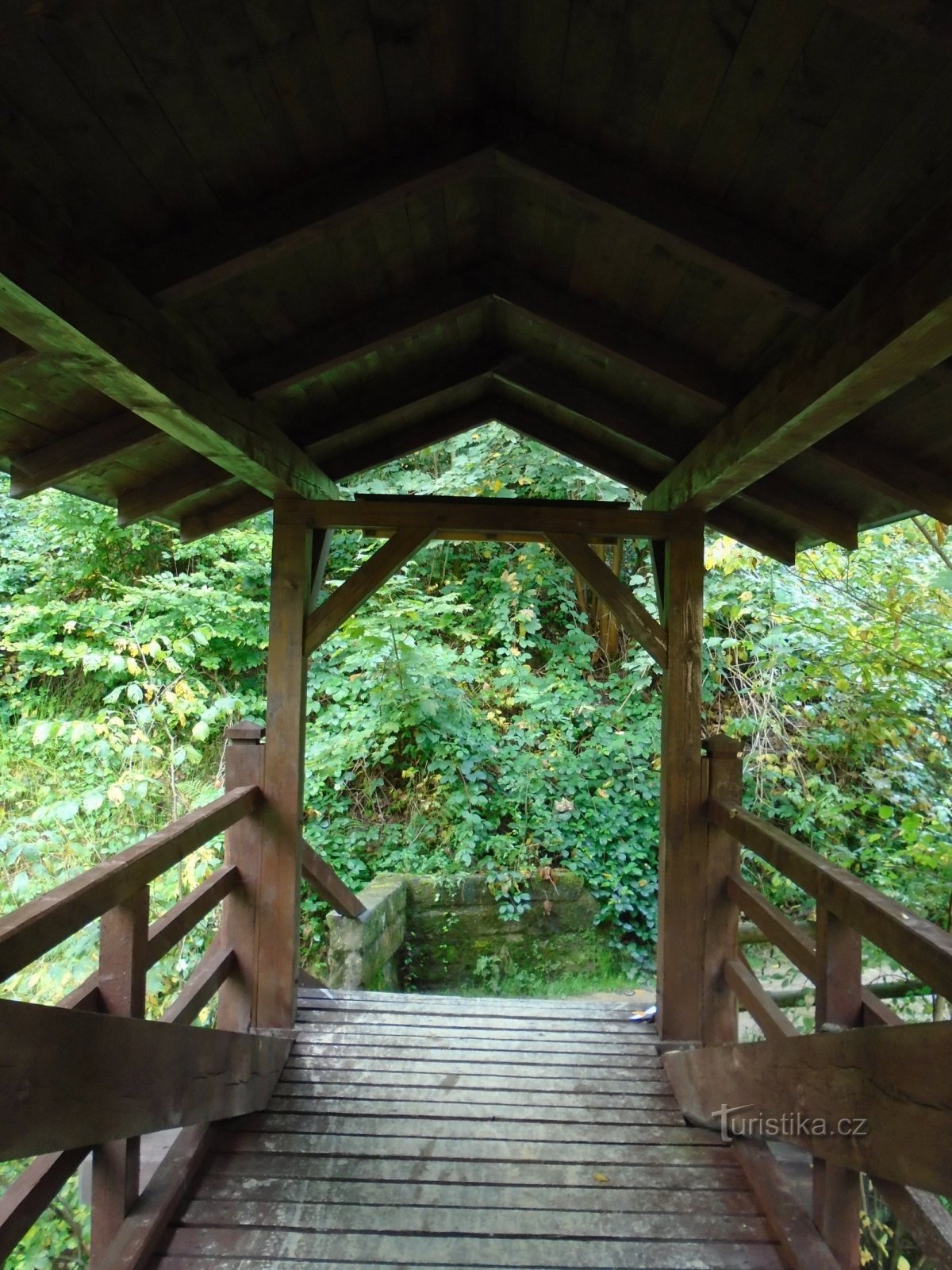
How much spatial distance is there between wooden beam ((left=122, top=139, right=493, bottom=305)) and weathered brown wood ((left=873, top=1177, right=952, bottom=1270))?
239cm

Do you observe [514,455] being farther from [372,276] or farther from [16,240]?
[16,240]

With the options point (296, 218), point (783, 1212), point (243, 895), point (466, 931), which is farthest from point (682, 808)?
point (466, 931)

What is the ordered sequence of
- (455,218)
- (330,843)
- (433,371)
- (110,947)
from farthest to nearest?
(330,843) → (433,371) → (455,218) → (110,947)

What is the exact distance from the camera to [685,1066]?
2.76 metres

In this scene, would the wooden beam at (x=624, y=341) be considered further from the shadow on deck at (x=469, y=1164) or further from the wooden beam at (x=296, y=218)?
the shadow on deck at (x=469, y=1164)

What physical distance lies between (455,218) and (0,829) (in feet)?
18.6

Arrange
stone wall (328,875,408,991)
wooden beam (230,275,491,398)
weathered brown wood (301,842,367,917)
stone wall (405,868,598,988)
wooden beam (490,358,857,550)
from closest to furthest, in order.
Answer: wooden beam (230,275,491,398) → wooden beam (490,358,857,550) → weathered brown wood (301,842,367,917) → stone wall (328,875,408,991) → stone wall (405,868,598,988)

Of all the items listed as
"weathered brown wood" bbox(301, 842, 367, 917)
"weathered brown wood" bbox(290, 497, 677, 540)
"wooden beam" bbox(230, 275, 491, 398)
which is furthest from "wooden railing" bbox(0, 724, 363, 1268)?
"wooden beam" bbox(230, 275, 491, 398)

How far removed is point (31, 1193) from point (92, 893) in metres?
0.59

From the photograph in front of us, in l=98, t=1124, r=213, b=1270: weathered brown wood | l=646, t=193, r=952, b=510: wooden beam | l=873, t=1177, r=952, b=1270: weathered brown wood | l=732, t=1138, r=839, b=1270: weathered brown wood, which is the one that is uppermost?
l=646, t=193, r=952, b=510: wooden beam

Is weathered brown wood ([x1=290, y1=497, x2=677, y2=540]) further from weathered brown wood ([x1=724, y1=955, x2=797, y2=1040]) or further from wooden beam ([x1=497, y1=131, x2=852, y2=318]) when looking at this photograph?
weathered brown wood ([x1=724, y1=955, x2=797, y2=1040])

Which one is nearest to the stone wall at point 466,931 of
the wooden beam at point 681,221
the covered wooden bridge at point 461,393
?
the covered wooden bridge at point 461,393

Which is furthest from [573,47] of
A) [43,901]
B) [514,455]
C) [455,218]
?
[514,455]

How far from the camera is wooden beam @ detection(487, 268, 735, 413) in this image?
249 centimetres
